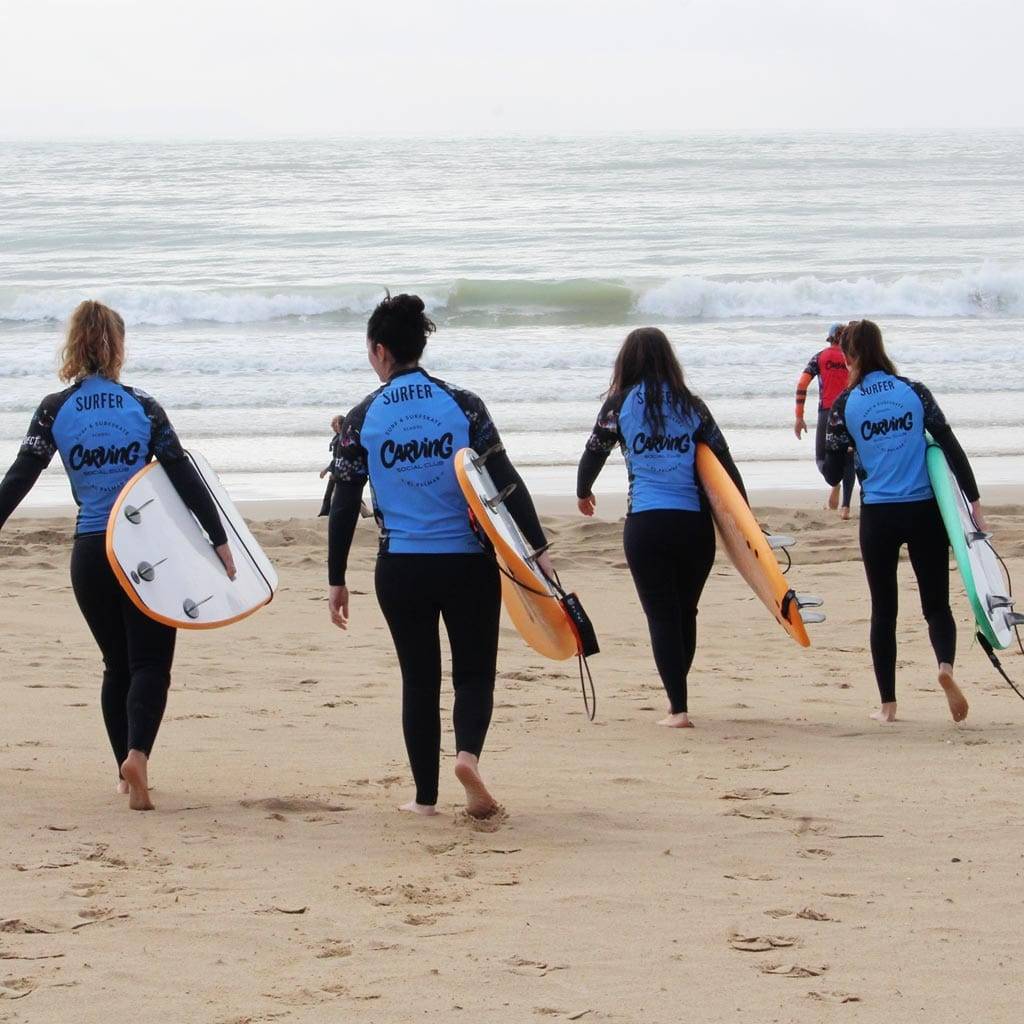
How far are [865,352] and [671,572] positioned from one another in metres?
1.14

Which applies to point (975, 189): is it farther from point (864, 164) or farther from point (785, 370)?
point (785, 370)

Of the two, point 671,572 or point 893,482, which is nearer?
point 893,482

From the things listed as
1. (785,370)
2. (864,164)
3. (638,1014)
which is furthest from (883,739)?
(864,164)

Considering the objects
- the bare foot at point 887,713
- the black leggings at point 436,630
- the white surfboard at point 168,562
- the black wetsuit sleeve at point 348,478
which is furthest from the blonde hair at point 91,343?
the bare foot at point 887,713

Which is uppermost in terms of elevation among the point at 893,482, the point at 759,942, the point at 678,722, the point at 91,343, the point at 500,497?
the point at 91,343

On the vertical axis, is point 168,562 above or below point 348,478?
below

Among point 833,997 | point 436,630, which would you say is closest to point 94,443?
point 436,630

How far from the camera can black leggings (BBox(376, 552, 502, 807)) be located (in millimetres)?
4199

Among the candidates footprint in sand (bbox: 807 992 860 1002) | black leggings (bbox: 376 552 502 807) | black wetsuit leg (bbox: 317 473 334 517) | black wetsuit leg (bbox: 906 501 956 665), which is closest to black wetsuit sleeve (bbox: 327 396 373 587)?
black leggings (bbox: 376 552 502 807)

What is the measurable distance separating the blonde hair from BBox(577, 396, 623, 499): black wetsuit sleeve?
192 cm

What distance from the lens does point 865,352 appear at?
18.3ft

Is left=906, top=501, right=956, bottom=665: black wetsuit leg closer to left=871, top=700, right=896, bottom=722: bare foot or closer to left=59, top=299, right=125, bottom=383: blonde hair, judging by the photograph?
left=871, top=700, right=896, bottom=722: bare foot

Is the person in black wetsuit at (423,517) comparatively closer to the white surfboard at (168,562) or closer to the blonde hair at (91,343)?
the white surfboard at (168,562)

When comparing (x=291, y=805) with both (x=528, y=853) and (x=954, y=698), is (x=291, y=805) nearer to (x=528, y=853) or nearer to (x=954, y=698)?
(x=528, y=853)
